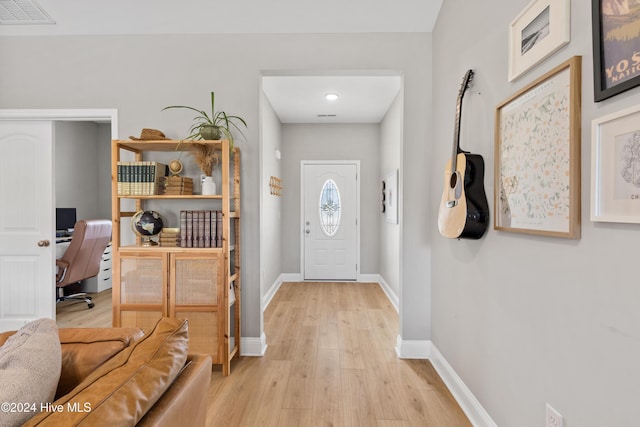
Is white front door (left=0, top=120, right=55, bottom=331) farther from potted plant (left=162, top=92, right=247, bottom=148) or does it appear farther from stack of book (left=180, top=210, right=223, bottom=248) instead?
stack of book (left=180, top=210, right=223, bottom=248)

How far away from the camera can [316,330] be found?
329cm

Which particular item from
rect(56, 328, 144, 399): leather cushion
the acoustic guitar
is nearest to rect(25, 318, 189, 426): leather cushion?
rect(56, 328, 144, 399): leather cushion

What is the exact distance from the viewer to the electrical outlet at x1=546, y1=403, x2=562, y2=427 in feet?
3.94

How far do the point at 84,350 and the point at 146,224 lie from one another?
1513 millimetres

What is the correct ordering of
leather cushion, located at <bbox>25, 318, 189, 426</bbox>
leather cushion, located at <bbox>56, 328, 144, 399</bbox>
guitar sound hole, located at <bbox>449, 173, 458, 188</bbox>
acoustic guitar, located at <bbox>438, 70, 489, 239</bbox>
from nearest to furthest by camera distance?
leather cushion, located at <bbox>25, 318, 189, 426</bbox> < leather cushion, located at <bbox>56, 328, 144, 399</bbox> < acoustic guitar, located at <bbox>438, 70, 489, 239</bbox> < guitar sound hole, located at <bbox>449, 173, 458, 188</bbox>

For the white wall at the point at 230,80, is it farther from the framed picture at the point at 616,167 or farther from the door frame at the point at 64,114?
the framed picture at the point at 616,167

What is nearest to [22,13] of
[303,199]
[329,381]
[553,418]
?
[329,381]

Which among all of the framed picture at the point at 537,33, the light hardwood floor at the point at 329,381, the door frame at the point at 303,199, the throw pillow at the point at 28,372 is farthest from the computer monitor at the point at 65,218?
the framed picture at the point at 537,33

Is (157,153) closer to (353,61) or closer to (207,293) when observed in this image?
(207,293)

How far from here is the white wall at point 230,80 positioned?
2.68m

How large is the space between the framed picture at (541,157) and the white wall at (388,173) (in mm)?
2348

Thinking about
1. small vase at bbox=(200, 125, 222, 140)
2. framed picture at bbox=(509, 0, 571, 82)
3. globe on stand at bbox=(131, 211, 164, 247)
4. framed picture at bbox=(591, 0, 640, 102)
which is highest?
framed picture at bbox=(509, 0, 571, 82)

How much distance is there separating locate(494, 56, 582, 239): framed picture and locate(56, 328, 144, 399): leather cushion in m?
1.61

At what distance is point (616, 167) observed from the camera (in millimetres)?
961
